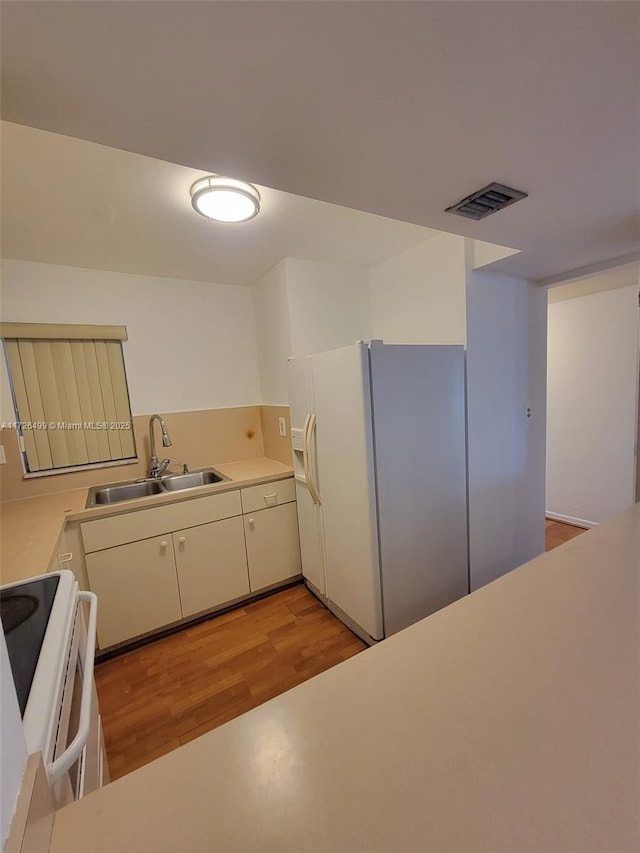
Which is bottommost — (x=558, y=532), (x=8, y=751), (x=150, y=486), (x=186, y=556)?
(x=558, y=532)

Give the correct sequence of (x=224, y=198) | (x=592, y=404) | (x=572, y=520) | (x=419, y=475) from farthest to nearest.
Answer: (x=572, y=520) < (x=592, y=404) < (x=419, y=475) < (x=224, y=198)

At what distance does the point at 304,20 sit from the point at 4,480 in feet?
8.56

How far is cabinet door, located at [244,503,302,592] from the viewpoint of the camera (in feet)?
7.77

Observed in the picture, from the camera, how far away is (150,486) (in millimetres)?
2449

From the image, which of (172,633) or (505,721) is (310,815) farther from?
(172,633)

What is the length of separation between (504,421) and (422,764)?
216 centimetres

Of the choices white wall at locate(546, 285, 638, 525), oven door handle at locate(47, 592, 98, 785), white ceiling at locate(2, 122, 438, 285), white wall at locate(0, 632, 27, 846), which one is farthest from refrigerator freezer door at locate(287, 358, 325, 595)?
white wall at locate(546, 285, 638, 525)

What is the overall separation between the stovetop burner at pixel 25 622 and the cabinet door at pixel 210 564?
43.5 inches

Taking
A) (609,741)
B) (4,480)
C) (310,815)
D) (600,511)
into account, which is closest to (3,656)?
(310,815)

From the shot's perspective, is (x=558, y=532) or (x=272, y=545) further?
(x=558, y=532)

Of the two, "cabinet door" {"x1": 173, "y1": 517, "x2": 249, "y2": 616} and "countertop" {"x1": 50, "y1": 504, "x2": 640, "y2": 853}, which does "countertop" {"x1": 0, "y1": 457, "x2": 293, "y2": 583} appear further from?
"countertop" {"x1": 50, "y1": 504, "x2": 640, "y2": 853}

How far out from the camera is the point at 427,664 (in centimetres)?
68

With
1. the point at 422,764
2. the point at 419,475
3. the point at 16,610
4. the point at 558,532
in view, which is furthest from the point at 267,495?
the point at 558,532

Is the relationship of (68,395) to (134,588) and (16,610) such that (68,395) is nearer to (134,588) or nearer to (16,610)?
(134,588)
